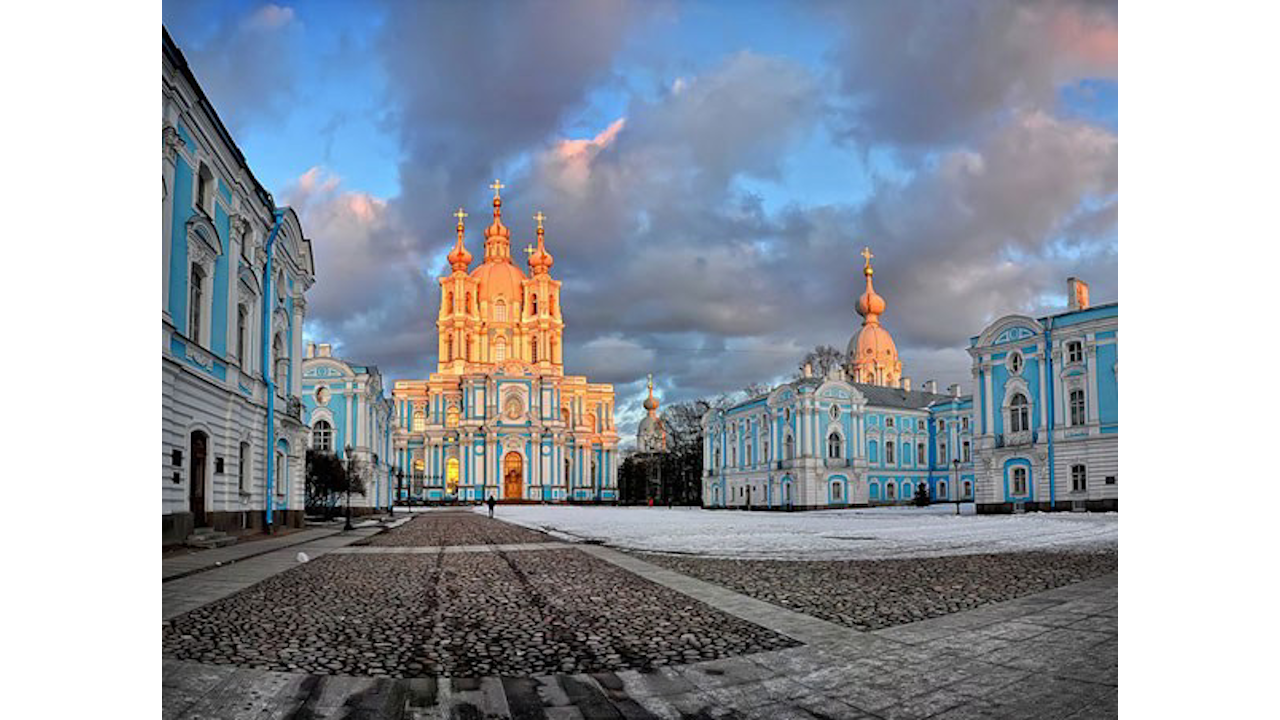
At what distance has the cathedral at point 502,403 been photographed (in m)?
90.5

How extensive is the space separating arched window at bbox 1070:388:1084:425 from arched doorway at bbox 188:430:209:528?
3749 cm

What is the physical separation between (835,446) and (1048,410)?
2237 centimetres

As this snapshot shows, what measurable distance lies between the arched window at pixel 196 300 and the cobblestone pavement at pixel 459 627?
27.6 ft

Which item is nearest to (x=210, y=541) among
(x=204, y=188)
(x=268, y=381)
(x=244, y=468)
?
(x=244, y=468)

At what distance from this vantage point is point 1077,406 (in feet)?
143

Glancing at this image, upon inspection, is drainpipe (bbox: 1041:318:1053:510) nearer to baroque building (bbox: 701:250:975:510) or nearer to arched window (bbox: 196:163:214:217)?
baroque building (bbox: 701:250:975:510)

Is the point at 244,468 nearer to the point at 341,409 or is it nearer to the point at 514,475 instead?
the point at 341,409

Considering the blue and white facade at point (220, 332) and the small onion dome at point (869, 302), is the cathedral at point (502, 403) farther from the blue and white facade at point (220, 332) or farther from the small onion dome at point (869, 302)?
the blue and white facade at point (220, 332)
